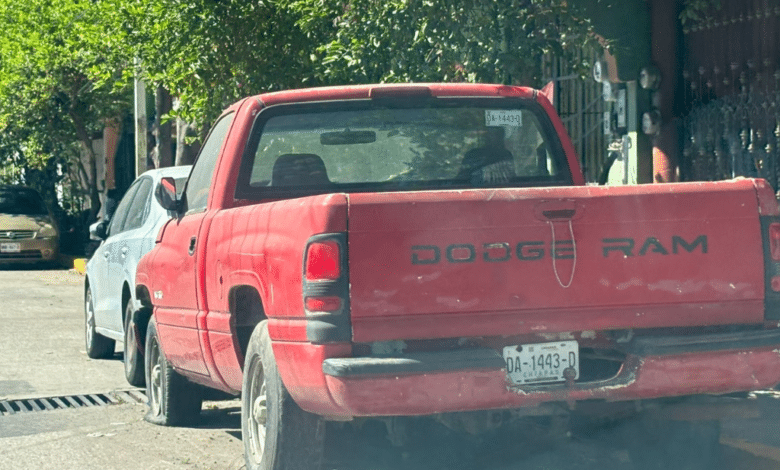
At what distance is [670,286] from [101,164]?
33.6 meters

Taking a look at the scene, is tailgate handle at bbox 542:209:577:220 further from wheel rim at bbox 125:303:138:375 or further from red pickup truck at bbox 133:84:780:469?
wheel rim at bbox 125:303:138:375

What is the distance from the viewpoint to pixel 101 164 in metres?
37.2

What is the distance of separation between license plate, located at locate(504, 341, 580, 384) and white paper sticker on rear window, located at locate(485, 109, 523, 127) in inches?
75.2

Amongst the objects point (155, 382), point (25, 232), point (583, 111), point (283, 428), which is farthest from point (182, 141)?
point (283, 428)

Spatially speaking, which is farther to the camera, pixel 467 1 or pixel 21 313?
pixel 21 313

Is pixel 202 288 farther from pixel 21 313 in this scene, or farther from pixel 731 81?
pixel 21 313

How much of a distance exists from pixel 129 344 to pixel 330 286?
4898mm

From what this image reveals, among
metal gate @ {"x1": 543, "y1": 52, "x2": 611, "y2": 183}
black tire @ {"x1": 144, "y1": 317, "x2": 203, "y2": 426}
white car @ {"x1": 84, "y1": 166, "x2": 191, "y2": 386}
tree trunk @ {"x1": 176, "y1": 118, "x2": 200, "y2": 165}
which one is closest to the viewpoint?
black tire @ {"x1": 144, "y1": 317, "x2": 203, "y2": 426}

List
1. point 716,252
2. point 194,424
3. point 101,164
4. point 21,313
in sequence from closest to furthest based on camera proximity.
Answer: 1. point 716,252
2. point 194,424
3. point 21,313
4. point 101,164

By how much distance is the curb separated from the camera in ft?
76.9

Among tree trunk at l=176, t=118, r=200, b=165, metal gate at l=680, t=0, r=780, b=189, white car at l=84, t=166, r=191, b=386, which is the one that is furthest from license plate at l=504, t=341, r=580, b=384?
tree trunk at l=176, t=118, r=200, b=165

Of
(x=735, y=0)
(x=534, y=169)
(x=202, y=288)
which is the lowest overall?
(x=202, y=288)

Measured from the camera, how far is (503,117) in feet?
22.0

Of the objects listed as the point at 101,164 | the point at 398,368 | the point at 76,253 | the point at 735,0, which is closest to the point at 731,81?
the point at 735,0
